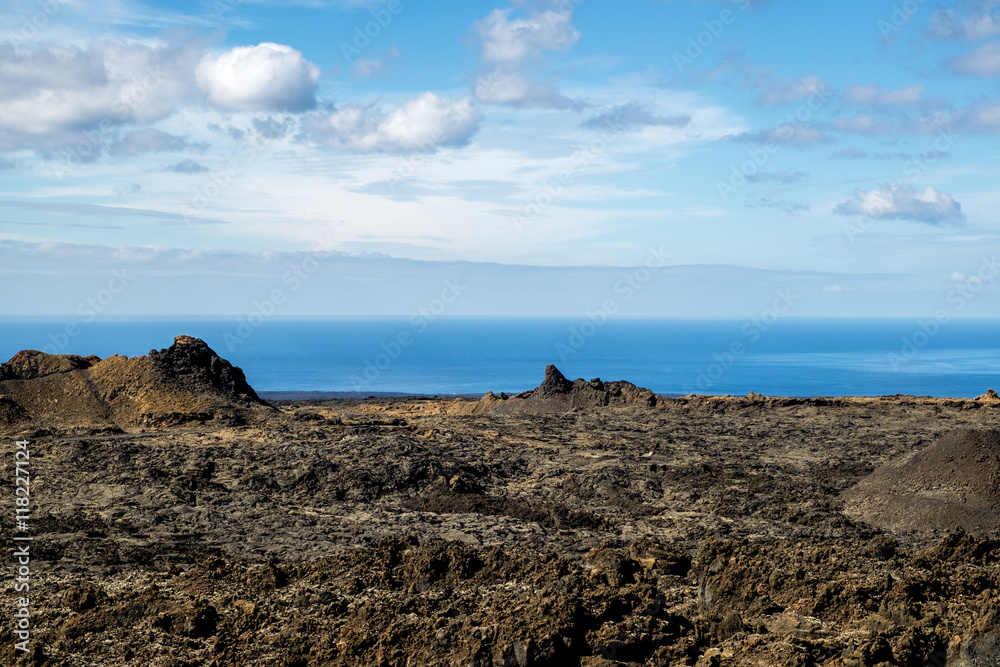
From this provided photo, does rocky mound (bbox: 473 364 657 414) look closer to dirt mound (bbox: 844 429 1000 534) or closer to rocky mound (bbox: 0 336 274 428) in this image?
rocky mound (bbox: 0 336 274 428)

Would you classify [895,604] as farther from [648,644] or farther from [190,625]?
[190,625]

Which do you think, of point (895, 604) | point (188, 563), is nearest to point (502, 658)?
point (895, 604)

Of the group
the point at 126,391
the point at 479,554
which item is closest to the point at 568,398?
the point at 126,391

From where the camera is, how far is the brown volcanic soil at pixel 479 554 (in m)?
8.97

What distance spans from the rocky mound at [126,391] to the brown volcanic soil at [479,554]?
1.14 meters

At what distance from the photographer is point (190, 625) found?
31.1 ft

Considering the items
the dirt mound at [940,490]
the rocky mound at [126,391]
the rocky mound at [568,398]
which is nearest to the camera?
the dirt mound at [940,490]

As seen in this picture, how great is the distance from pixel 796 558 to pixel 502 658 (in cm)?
544

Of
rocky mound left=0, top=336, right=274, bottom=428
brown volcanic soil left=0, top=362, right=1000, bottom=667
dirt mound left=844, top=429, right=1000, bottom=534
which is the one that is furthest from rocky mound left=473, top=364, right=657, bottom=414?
dirt mound left=844, top=429, right=1000, bottom=534

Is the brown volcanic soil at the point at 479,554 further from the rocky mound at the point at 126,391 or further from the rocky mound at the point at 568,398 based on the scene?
the rocky mound at the point at 568,398

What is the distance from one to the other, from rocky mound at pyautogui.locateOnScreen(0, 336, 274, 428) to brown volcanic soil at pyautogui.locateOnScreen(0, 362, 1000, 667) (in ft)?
3.75

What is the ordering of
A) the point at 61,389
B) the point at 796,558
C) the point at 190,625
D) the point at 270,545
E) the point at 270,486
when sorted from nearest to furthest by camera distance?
1. the point at 190,625
2. the point at 796,558
3. the point at 270,545
4. the point at 270,486
5. the point at 61,389

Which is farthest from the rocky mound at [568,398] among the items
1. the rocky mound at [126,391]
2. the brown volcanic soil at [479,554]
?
the rocky mound at [126,391]

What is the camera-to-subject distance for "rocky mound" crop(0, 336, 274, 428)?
26.1 m
